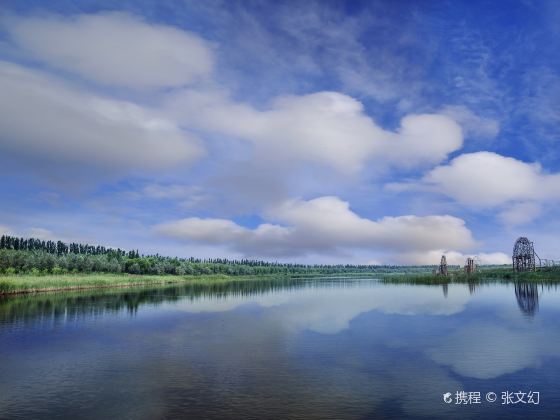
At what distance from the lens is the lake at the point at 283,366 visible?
21.1 metres

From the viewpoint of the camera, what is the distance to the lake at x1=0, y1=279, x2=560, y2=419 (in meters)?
21.1

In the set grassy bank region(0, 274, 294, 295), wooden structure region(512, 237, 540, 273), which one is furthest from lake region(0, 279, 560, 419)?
wooden structure region(512, 237, 540, 273)

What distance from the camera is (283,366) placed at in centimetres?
2897

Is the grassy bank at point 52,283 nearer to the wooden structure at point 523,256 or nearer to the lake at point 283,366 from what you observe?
the lake at point 283,366

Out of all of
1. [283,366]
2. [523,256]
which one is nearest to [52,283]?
[283,366]

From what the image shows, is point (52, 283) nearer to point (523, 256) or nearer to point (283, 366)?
point (283, 366)

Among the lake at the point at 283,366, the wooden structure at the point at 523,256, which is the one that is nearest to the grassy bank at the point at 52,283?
the lake at the point at 283,366

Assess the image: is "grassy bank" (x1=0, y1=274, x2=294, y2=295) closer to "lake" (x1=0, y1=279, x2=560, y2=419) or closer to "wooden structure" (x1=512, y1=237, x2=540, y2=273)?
"lake" (x1=0, y1=279, x2=560, y2=419)

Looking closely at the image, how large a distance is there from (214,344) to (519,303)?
50.4 metres

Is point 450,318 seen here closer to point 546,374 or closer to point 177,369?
point 546,374

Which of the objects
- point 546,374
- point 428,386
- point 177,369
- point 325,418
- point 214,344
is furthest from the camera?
point 214,344

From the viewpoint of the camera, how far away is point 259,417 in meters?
19.7

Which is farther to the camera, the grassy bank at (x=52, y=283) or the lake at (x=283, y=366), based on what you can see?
the grassy bank at (x=52, y=283)

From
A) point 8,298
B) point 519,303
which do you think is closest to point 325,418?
point 519,303
